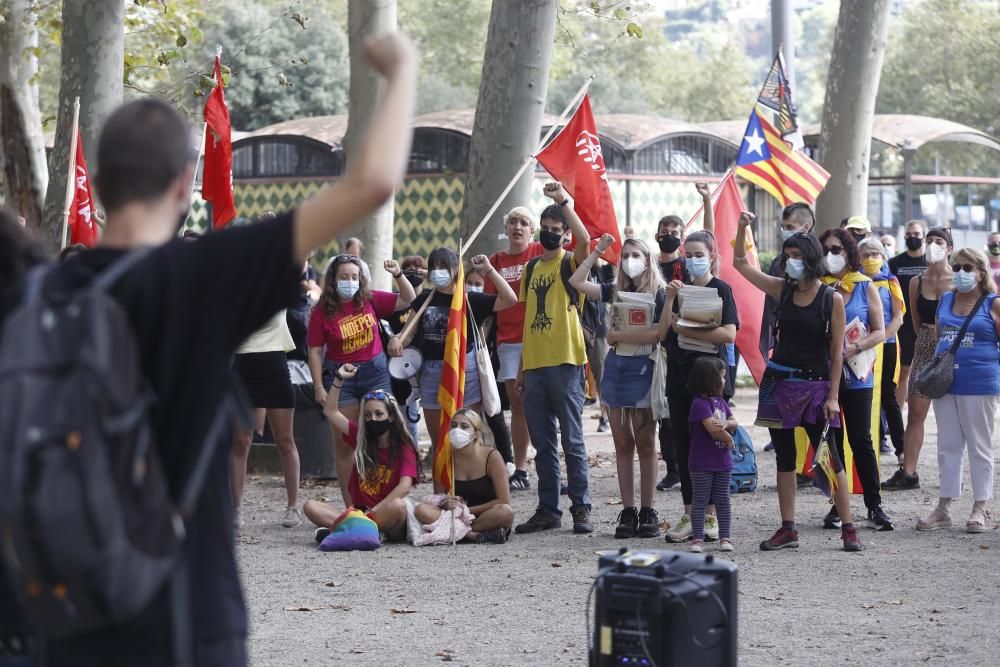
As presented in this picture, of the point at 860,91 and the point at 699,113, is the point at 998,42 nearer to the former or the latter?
the point at 699,113

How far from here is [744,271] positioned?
31.0 ft

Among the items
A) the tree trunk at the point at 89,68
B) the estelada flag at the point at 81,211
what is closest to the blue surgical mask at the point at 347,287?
the estelada flag at the point at 81,211

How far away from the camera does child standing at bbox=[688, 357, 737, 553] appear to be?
8984mm

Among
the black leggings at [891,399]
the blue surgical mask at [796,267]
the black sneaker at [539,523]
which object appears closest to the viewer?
the blue surgical mask at [796,267]

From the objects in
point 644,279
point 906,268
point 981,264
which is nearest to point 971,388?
point 981,264

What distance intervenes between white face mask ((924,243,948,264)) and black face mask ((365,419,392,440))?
13.9ft

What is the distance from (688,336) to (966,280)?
1952mm

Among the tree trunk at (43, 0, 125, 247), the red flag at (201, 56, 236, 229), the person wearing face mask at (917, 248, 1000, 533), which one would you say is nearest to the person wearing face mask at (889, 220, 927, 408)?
the person wearing face mask at (917, 248, 1000, 533)

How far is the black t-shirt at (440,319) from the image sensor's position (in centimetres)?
1084

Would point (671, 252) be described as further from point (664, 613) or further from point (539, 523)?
point (664, 613)

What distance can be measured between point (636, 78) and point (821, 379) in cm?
6938

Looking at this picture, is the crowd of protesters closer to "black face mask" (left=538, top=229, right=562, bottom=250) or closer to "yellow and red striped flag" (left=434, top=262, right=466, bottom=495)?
"black face mask" (left=538, top=229, right=562, bottom=250)

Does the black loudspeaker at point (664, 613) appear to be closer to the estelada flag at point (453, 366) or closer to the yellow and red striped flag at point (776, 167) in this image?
the estelada flag at point (453, 366)

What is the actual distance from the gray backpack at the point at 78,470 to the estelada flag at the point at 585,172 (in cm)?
784
